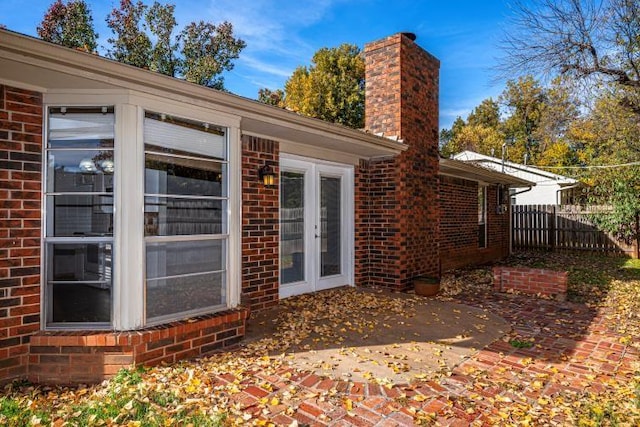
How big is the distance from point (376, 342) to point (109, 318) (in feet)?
8.75

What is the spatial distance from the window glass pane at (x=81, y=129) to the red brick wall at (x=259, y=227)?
193 centimetres

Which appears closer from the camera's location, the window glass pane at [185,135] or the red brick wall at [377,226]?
the window glass pane at [185,135]

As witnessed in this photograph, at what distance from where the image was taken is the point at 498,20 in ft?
24.7

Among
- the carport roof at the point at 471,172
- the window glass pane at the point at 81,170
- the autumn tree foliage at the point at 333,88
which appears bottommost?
the window glass pane at the point at 81,170

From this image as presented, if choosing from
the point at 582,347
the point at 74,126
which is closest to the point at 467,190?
the point at 582,347

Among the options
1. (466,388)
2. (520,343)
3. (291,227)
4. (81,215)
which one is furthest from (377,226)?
(81,215)

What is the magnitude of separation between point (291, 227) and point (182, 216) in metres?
2.48

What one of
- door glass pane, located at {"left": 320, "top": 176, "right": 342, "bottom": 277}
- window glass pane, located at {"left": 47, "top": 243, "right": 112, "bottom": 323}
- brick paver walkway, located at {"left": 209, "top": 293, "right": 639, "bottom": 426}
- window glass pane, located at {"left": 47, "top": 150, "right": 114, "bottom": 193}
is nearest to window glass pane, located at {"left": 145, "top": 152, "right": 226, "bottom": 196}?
window glass pane, located at {"left": 47, "top": 150, "right": 114, "bottom": 193}

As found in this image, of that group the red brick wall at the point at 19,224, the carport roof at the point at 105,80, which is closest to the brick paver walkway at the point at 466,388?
the red brick wall at the point at 19,224

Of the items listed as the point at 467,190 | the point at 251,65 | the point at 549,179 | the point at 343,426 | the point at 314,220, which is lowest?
the point at 343,426

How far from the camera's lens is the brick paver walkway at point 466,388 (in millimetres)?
2719

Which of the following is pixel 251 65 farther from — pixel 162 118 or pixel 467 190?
pixel 162 118

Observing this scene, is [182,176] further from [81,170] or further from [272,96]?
[272,96]

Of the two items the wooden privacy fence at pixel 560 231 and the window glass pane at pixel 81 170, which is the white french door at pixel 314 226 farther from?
the wooden privacy fence at pixel 560 231
